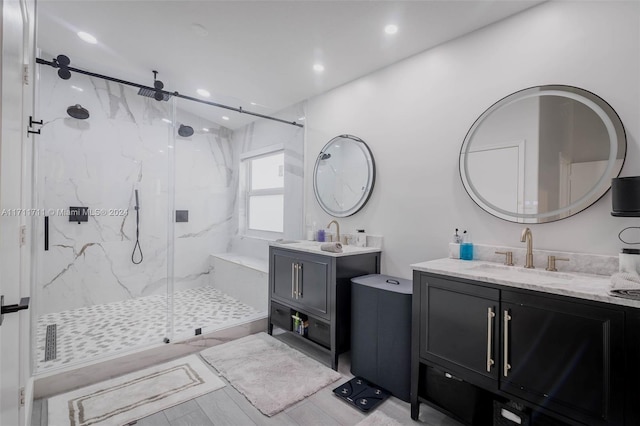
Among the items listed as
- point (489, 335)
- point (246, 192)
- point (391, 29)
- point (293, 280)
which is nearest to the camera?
point (489, 335)

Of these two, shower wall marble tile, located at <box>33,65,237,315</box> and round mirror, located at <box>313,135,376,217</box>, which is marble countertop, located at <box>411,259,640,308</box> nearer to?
round mirror, located at <box>313,135,376,217</box>

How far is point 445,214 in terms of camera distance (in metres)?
2.37

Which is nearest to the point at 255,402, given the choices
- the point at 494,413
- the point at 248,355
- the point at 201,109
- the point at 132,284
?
the point at 248,355

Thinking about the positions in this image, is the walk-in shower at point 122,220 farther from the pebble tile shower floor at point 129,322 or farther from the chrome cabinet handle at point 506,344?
the chrome cabinet handle at point 506,344

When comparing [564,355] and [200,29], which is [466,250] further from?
[200,29]

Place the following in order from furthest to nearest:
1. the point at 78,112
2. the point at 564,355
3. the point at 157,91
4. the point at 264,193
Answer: the point at 264,193
the point at 78,112
the point at 157,91
the point at 564,355

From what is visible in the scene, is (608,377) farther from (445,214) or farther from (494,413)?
(445,214)

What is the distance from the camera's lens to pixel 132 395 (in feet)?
6.84

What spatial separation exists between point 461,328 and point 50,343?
341cm

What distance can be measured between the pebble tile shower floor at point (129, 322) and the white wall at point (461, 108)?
167 cm

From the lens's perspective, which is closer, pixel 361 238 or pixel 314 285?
pixel 314 285

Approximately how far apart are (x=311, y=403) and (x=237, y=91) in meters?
3.30

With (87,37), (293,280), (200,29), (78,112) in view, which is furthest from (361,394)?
(78,112)

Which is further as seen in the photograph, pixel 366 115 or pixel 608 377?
pixel 366 115
